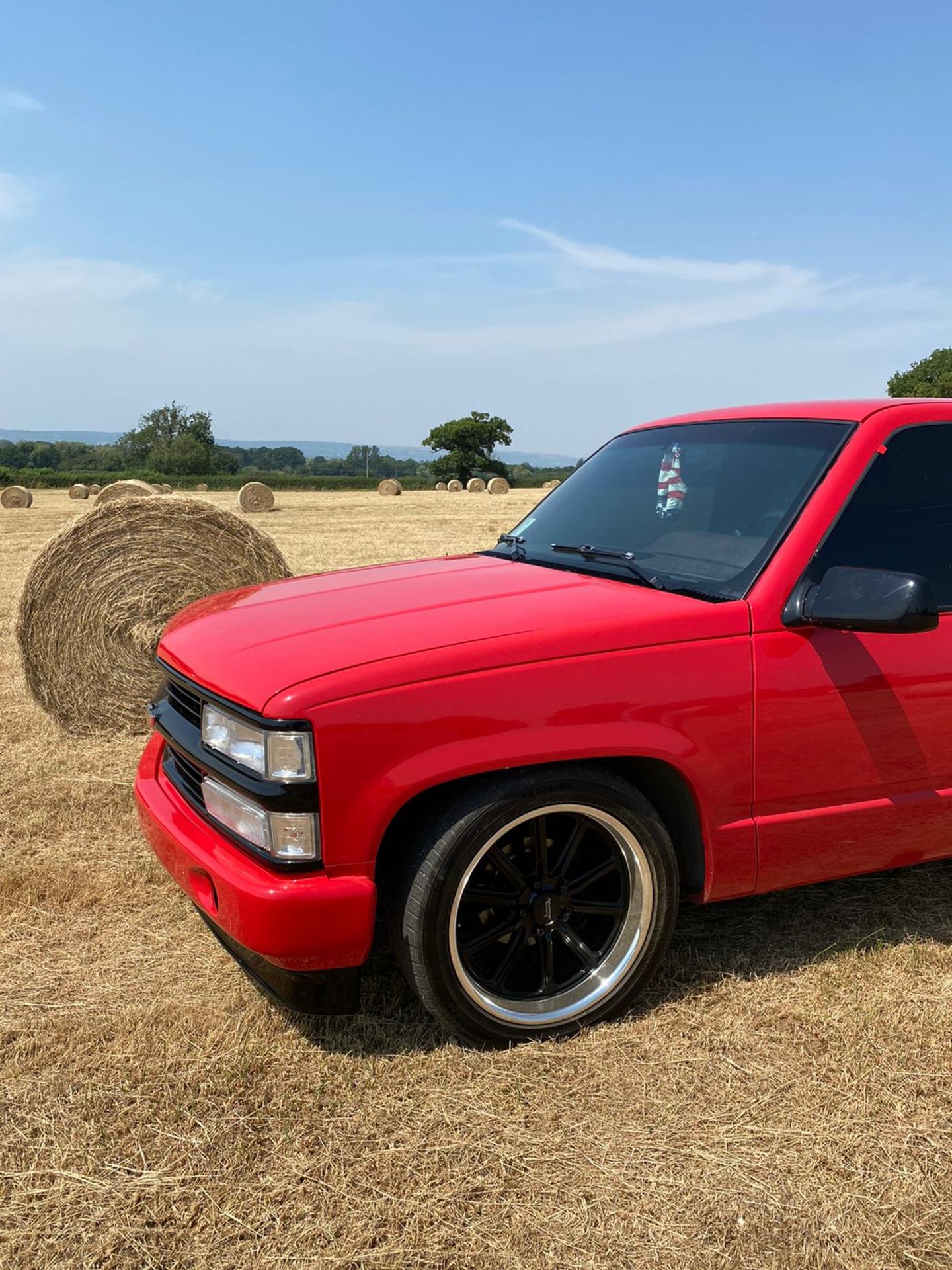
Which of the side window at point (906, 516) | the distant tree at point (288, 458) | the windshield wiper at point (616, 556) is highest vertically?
the distant tree at point (288, 458)

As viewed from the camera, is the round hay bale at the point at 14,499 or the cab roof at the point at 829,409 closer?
the cab roof at the point at 829,409

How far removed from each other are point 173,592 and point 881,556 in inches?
186

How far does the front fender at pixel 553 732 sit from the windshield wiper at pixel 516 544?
1092 millimetres

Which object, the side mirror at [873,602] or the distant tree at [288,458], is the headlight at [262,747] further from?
the distant tree at [288,458]

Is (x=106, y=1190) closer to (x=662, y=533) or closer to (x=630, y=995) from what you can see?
(x=630, y=995)

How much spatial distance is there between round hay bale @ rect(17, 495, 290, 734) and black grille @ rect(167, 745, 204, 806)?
328cm

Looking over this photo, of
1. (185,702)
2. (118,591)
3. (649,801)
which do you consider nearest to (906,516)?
(649,801)

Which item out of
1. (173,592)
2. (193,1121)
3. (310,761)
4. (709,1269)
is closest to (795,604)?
(310,761)

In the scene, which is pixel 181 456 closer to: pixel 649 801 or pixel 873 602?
pixel 649 801

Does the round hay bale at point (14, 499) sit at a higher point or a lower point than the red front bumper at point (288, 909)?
higher

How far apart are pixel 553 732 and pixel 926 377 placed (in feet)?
276

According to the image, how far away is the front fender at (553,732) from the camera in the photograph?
2.41 metres

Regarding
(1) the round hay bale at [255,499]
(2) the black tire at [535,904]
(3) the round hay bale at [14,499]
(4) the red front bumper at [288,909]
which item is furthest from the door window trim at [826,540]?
(3) the round hay bale at [14,499]

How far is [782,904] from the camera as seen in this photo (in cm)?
365
